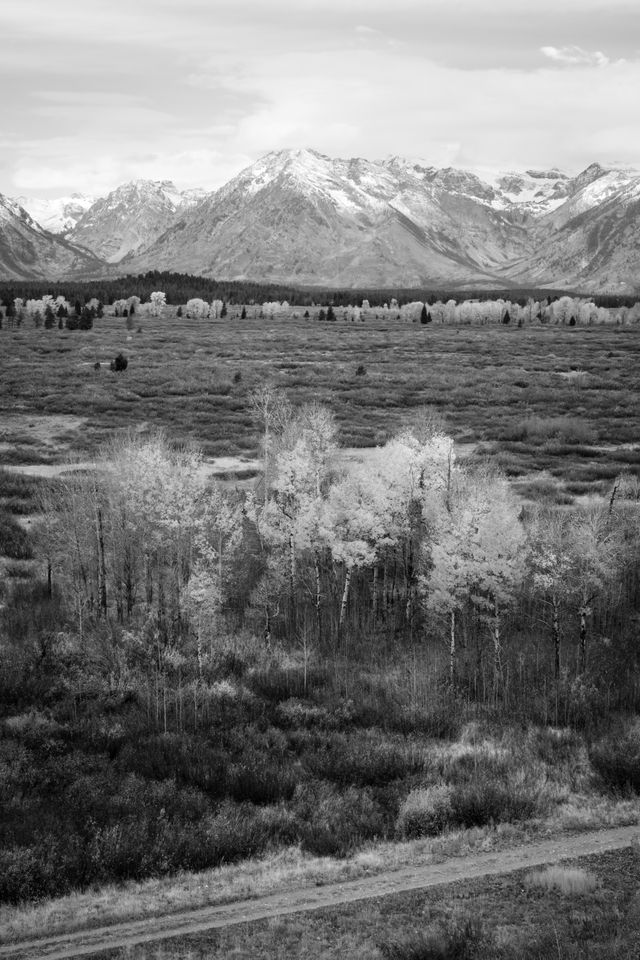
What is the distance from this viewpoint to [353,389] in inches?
3652

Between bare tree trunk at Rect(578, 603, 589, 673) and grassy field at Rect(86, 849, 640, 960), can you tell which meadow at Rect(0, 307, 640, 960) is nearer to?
grassy field at Rect(86, 849, 640, 960)

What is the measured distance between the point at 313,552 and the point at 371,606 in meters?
3.65

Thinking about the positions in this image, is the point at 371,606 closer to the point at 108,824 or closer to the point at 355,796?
the point at 355,796

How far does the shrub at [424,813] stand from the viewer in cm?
2148

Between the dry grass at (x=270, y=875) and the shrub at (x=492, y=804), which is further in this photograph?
the shrub at (x=492, y=804)

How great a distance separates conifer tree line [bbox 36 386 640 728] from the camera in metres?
31.0

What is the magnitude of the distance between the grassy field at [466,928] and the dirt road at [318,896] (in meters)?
0.39

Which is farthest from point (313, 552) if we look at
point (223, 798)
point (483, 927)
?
point (483, 927)

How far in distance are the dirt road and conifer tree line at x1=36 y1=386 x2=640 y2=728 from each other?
342 inches

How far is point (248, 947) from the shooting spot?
16141 millimetres

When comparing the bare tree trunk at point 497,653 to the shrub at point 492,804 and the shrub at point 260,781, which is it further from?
the shrub at point 260,781

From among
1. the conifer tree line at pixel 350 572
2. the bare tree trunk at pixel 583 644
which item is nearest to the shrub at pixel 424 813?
the conifer tree line at pixel 350 572

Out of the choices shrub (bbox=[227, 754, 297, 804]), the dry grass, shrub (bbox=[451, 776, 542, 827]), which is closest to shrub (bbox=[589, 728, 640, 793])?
the dry grass

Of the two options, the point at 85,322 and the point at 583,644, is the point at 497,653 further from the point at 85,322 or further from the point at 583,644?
the point at 85,322
